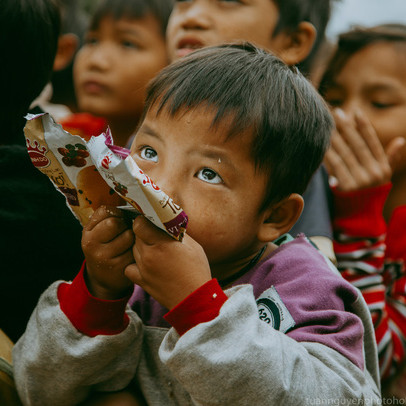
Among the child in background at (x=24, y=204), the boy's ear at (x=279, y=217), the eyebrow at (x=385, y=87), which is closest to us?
the boy's ear at (x=279, y=217)

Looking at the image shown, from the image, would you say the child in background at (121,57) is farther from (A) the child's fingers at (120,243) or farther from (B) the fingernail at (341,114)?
(A) the child's fingers at (120,243)

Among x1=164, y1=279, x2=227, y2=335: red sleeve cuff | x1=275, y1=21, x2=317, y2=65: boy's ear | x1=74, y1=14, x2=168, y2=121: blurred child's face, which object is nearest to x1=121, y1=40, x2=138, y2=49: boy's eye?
x1=74, y1=14, x2=168, y2=121: blurred child's face

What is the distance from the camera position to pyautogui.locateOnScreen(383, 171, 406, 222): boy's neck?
1931 mm

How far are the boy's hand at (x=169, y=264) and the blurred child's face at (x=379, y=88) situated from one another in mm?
1092

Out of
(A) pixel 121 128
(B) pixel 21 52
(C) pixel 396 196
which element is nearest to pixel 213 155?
(B) pixel 21 52

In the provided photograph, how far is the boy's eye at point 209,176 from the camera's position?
103 cm

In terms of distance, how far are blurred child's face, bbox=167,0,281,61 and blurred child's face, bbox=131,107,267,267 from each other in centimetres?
84

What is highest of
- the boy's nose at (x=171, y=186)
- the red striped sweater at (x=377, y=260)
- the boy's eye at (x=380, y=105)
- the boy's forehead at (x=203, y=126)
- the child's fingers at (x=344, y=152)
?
the boy's forehead at (x=203, y=126)

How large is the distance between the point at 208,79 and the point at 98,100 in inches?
55.3

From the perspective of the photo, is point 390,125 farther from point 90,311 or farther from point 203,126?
point 90,311

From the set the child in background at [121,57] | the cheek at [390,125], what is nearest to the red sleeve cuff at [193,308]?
the cheek at [390,125]

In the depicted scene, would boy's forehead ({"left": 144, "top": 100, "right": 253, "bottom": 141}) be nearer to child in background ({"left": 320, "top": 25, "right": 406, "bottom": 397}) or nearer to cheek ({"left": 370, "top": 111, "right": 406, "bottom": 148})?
child in background ({"left": 320, "top": 25, "right": 406, "bottom": 397})

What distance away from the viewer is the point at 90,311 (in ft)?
3.44

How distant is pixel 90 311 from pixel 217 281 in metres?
0.26
